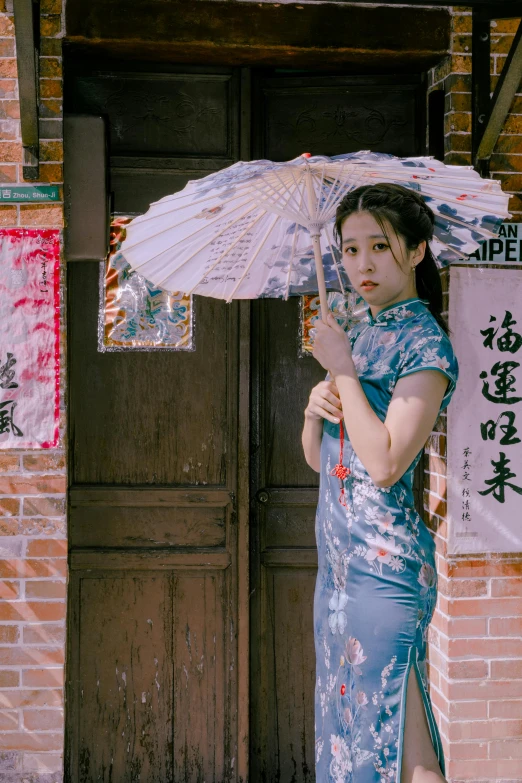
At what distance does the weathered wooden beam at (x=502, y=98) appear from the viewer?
3039mm

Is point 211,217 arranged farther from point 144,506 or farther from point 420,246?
point 144,506

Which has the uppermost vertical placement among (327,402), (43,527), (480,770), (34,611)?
(327,402)

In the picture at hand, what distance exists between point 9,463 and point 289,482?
4.07ft

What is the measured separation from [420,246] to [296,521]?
174 cm

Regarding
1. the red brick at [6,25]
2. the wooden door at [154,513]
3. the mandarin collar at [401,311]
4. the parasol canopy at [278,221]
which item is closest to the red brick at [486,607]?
the wooden door at [154,513]

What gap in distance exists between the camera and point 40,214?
3.15m

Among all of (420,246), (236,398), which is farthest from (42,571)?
(420,246)

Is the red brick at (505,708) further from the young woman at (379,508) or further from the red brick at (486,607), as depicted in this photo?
the young woman at (379,508)

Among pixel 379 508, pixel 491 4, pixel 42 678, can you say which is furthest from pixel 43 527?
pixel 491 4

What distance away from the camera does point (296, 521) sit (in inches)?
139

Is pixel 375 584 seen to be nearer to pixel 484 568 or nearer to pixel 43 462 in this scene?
pixel 484 568

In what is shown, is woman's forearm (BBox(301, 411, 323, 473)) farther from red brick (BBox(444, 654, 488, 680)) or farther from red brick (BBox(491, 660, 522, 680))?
red brick (BBox(491, 660, 522, 680))

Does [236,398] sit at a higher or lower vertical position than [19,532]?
higher

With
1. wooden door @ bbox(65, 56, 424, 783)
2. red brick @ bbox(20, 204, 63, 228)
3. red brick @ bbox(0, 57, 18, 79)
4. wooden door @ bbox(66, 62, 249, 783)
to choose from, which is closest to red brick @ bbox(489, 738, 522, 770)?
wooden door @ bbox(65, 56, 424, 783)
